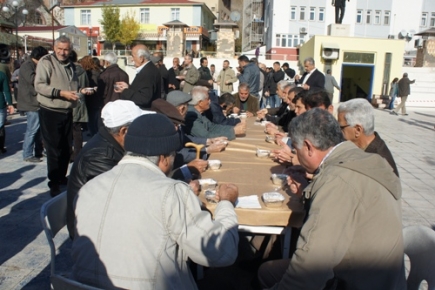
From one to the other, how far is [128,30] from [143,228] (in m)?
45.3

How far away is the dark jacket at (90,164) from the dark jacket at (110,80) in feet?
14.1

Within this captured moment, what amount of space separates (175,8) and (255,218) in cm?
4699

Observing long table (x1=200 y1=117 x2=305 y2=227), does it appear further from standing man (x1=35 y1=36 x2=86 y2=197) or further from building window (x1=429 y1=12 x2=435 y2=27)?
building window (x1=429 y1=12 x2=435 y2=27)

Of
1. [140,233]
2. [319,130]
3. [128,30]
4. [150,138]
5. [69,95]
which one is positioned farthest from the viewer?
[128,30]

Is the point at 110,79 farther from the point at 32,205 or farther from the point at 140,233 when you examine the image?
the point at 140,233

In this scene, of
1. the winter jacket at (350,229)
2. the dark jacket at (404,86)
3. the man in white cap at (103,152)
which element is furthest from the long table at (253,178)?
the dark jacket at (404,86)

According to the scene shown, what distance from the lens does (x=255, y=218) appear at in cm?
233

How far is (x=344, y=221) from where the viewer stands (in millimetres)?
1638

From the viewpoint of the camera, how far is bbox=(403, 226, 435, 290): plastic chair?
1.97 meters

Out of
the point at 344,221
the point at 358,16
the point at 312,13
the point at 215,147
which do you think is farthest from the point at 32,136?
the point at 358,16

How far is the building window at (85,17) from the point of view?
48469mm

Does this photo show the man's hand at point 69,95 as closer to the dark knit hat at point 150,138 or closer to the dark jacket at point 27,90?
the dark jacket at point 27,90

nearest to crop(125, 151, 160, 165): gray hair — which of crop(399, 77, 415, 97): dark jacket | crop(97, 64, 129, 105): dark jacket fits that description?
crop(97, 64, 129, 105): dark jacket

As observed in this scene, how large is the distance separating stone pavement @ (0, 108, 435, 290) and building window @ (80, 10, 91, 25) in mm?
42711
